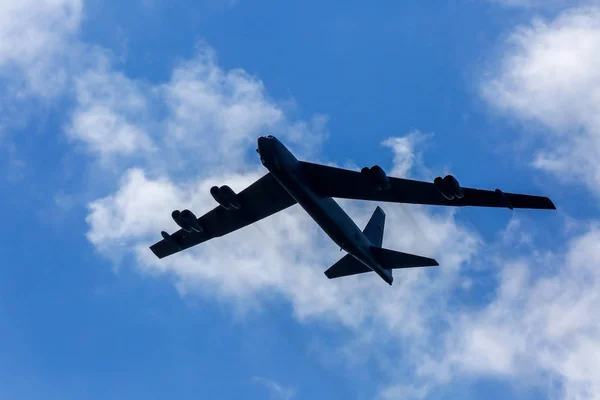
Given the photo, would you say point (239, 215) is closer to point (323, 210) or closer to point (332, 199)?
point (332, 199)

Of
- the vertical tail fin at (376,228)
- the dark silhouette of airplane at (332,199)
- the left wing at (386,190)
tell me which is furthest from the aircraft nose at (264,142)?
the vertical tail fin at (376,228)

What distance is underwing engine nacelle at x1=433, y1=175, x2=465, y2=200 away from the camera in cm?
3167

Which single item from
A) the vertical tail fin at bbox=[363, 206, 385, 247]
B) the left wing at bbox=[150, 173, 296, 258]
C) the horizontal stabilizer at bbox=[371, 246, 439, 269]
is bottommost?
the horizontal stabilizer at bbox=[371, 246, 439, 269]

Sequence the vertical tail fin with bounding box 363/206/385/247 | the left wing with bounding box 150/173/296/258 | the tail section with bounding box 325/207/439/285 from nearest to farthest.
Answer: the tail section with bounding box 325/207/439/285 < the left wing with bounding box 150/173/296/258 < the vertical tail fin with bounding box 363/206/385/247

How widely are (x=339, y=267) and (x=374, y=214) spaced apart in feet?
23.1

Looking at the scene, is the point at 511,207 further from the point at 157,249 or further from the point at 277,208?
the point at 157,249

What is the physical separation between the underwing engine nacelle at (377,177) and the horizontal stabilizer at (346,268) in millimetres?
6763

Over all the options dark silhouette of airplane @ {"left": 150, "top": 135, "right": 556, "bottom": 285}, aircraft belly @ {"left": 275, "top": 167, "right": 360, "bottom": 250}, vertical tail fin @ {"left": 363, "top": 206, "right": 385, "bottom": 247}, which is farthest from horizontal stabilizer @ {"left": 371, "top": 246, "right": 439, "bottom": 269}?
vertical tail fin @ {"left": 363, "top": 206, "right": 385, "bottom": 247}

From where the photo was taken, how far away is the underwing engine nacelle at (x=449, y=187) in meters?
31.7

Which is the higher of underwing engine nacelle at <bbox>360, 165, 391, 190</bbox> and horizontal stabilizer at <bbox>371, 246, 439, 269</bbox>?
underwing engine nacelle at <bbox>360, 165, 391, 190</bbox>

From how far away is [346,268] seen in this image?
38469 millimetres

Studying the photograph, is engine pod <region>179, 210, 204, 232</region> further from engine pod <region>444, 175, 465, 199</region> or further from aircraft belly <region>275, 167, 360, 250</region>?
engine pod <region>444, 175, 465, 199</region>

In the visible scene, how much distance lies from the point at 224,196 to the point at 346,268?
8177 mm

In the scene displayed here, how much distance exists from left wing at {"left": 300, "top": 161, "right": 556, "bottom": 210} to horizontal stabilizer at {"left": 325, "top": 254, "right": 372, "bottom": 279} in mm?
4497
